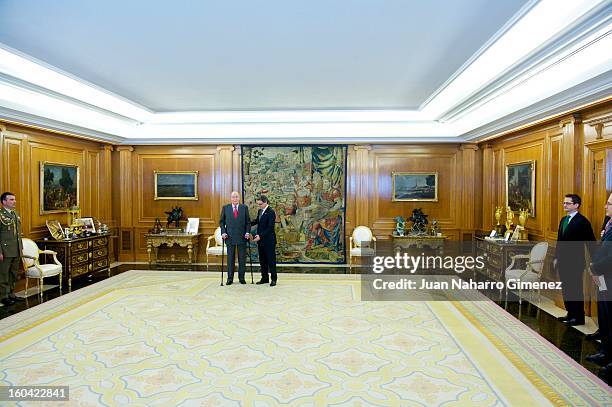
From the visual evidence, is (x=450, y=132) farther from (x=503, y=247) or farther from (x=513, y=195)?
(x=503, y=247)

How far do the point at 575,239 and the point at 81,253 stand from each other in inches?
333

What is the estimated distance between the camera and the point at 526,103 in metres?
6.86

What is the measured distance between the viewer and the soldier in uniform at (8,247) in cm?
682

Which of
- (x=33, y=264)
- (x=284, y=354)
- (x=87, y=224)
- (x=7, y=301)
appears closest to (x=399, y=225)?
(x=284, y=354)

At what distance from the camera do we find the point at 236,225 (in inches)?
324

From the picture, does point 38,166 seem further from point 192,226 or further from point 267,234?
point 267,234

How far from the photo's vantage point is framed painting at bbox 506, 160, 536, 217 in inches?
312

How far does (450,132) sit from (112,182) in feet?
26.9

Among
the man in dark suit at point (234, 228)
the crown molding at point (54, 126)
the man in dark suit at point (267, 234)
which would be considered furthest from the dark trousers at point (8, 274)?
the man in dark suit at point (267, 234)

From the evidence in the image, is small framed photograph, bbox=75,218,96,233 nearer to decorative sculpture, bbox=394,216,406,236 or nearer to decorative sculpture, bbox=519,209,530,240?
decorative sculpture, bbox=394,216,406,236

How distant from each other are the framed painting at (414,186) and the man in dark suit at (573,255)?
430cm

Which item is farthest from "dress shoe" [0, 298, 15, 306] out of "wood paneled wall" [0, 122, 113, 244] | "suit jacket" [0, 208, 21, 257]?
"wood paneled wall" [0, 122, 113, 244]

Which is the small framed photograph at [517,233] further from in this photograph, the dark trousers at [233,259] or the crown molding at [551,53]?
the dark trousers at [233,259]

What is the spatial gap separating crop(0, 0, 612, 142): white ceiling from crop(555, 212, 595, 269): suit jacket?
1.63 metres
